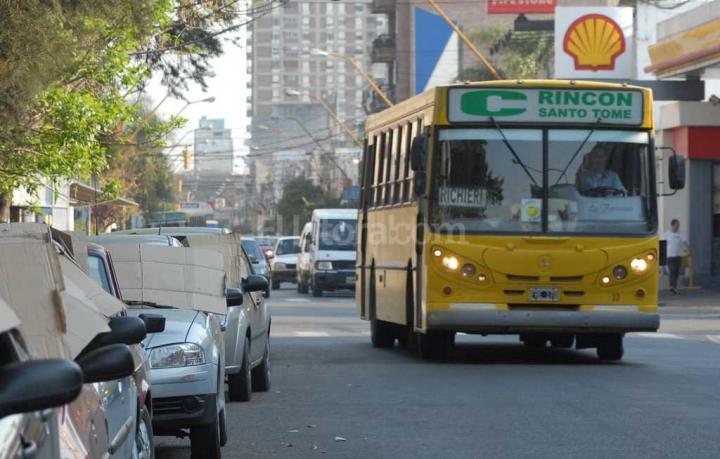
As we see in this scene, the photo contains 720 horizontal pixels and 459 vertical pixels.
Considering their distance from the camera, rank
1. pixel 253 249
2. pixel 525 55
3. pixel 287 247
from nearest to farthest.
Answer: pixel 253 249 → pixel 287 247 → pixel 525 55

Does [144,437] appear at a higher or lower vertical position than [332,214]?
lower

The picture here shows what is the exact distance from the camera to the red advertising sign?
7394 cm

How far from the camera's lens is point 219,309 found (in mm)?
11055

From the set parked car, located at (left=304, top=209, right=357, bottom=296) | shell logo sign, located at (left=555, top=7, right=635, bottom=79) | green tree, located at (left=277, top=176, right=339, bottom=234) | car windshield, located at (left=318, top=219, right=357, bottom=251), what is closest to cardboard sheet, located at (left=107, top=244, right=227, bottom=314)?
parked car, located at (left=304, top=209, right=357, bottom=296)

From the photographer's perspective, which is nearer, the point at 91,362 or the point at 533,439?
the point at 91,362

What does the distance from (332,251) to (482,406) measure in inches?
1180

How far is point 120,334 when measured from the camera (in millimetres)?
6066

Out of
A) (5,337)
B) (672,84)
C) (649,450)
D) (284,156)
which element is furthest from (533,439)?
(284,156)

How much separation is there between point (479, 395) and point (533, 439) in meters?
3.18

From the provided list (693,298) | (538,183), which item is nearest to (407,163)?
(538,183)

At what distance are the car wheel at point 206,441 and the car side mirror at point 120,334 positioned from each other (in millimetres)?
3632

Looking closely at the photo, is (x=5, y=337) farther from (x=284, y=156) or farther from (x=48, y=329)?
(x=284, y=156)

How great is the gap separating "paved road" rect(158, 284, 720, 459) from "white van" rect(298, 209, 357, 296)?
21336 mm

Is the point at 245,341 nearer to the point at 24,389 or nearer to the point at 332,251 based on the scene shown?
the point at 24,389
